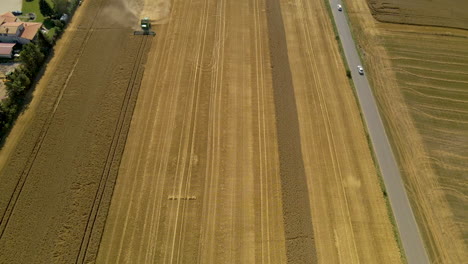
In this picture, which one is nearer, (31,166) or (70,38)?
(31,166)

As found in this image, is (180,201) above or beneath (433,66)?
beneath

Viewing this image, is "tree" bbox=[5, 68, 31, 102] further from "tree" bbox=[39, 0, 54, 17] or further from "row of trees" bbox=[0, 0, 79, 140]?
"tree" bbox=[39, 0, 54, 17]

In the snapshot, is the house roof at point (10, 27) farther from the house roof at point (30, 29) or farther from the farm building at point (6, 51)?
the farm building at point (6, 51)

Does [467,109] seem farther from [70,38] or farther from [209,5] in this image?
[70,38]

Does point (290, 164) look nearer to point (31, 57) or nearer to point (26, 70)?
point (26, 70)

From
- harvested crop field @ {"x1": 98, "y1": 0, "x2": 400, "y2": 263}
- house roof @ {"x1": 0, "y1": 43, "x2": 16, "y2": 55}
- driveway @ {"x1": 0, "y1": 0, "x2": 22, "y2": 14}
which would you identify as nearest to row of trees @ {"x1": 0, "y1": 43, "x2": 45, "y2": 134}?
house roof @ {"x1": 0, "y1": 43, "x2": 16, "y2": 55}

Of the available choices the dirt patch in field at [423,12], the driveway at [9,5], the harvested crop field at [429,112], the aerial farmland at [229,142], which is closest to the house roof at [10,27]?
the aerial farmland at [229,142]

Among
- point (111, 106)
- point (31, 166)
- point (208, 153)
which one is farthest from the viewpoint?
point (111, 106)

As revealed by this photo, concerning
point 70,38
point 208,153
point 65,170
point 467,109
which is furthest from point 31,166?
point 467,109
